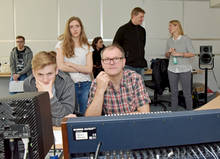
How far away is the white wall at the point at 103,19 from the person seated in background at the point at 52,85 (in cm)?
378

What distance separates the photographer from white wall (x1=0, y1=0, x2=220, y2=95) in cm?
504

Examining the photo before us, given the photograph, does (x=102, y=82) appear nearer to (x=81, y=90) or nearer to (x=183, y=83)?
(x=81, y=90)

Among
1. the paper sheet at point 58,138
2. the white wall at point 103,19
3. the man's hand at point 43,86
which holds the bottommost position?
the paper sheet at point 58,138

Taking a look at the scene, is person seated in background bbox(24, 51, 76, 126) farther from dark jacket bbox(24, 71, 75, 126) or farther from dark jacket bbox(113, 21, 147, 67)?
dark jacket bbox(113, 21, 147, 67)

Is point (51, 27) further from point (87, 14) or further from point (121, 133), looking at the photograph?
point (121, 133)

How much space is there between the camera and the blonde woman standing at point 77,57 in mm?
2275

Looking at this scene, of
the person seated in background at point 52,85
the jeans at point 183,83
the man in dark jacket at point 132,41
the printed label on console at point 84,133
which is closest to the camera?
the printed label on console at point 84,133

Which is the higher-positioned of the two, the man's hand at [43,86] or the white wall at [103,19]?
the white wall at [103,19]

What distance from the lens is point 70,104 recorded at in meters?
1.61

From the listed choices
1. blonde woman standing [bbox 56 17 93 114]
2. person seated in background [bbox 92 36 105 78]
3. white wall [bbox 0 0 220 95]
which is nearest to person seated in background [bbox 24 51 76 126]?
blonde woman standing [bbox 56 17 93 114]

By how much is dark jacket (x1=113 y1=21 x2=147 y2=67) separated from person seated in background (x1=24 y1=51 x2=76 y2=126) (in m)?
1.71

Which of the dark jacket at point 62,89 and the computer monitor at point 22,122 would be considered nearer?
the computer monitor at point 22,122

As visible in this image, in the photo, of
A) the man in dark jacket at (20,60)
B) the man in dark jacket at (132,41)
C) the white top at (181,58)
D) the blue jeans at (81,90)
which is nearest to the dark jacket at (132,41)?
the man in dark jacket at (132,41)

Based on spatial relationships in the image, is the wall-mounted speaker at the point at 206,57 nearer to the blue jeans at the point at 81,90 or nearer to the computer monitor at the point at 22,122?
the blue jeans at the point at 81,90
